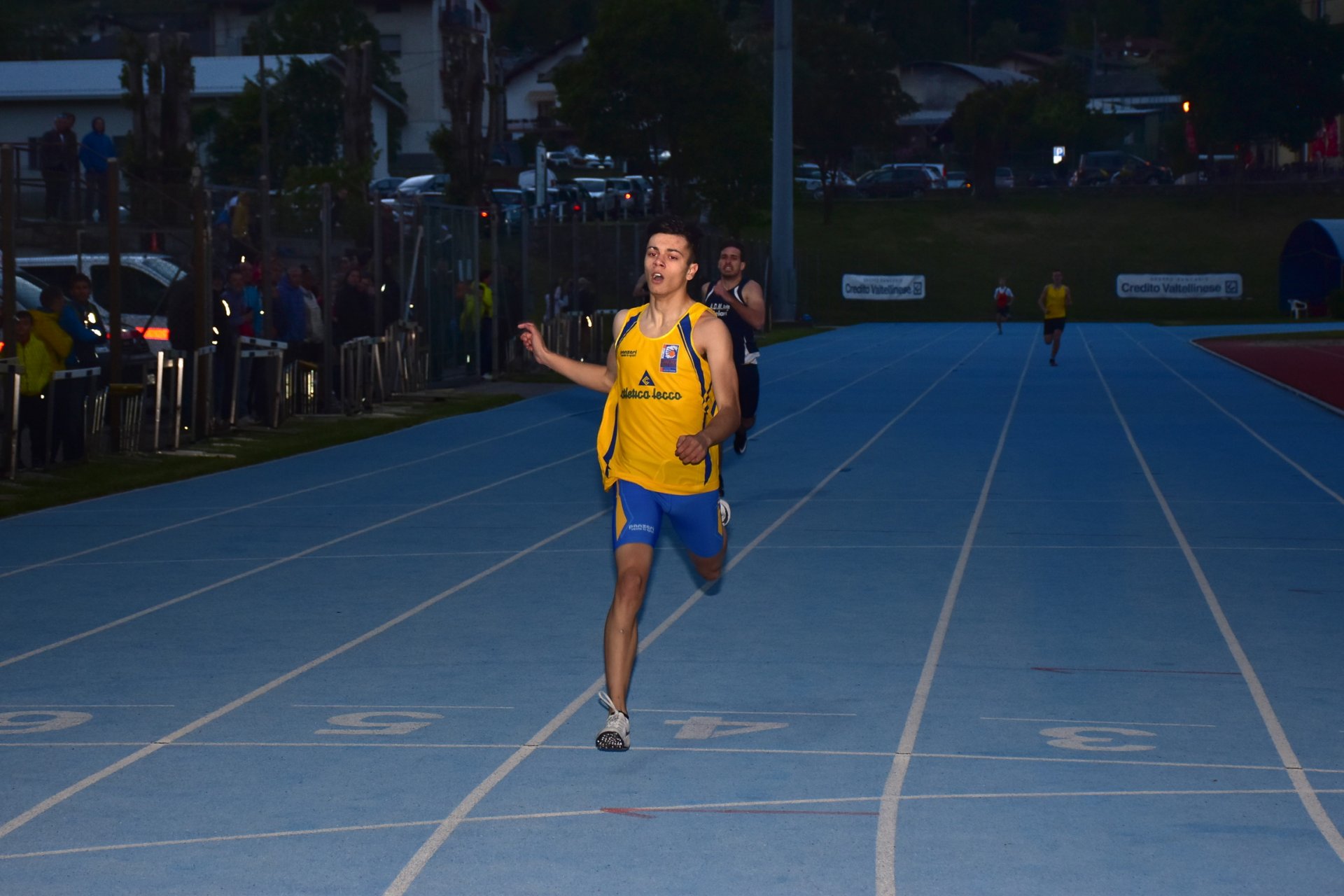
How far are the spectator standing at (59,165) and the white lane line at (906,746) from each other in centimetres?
952

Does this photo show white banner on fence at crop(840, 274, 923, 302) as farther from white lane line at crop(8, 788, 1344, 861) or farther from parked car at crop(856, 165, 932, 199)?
white lane line at crop(8, 788, 1344, 861)

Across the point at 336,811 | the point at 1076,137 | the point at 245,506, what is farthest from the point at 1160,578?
the point at 1076,137

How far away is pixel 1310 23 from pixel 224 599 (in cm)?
7714

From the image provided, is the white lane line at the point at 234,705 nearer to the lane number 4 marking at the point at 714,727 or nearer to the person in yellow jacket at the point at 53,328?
the lane number 4 marking at the point at 714,727

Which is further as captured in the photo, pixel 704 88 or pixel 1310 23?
pixel 1310 23

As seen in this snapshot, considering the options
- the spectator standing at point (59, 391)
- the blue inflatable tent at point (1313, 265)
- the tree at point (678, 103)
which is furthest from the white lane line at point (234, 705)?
Result: the blue inflatable tent at point (1313, 265)

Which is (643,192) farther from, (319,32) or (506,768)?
(506,768)

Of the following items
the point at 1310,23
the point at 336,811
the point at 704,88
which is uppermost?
the point at 1310,23

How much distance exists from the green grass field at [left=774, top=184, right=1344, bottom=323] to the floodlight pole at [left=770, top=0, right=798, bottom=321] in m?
6.71

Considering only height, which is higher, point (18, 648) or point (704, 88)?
point (704, 88)

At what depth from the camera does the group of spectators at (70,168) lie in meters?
17.4

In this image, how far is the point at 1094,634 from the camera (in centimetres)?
856

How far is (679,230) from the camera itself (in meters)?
6.55

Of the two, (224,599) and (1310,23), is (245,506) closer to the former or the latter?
(224,599)
